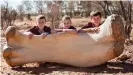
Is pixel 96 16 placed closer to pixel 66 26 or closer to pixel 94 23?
pixel 94 23

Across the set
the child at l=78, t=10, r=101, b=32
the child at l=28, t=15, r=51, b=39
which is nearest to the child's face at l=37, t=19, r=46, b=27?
the child at l=28, t=15, r=51, b=39

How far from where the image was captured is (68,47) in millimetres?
4793

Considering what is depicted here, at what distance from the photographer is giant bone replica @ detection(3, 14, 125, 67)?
15.0ft

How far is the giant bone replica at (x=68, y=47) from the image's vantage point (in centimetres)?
458

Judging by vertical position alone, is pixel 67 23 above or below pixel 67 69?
above

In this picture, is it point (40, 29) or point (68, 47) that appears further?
point (40, 29)

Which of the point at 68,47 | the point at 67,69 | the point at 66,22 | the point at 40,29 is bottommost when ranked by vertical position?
the point at 67,69

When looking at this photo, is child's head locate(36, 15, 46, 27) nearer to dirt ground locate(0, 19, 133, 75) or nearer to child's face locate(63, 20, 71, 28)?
child's face locate(63, 20, 71, 28)

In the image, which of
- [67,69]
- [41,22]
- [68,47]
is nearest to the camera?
[67,69]

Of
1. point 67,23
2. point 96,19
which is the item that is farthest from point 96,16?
point 67,23

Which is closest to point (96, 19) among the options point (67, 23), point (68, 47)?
point (67, 23)

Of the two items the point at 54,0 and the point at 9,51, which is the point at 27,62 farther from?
the point at 54,0

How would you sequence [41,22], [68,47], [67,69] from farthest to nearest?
[41,22] < [68,47] < [67,69]

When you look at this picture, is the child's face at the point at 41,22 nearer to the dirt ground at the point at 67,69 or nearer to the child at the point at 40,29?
the child at the point at 40,29
